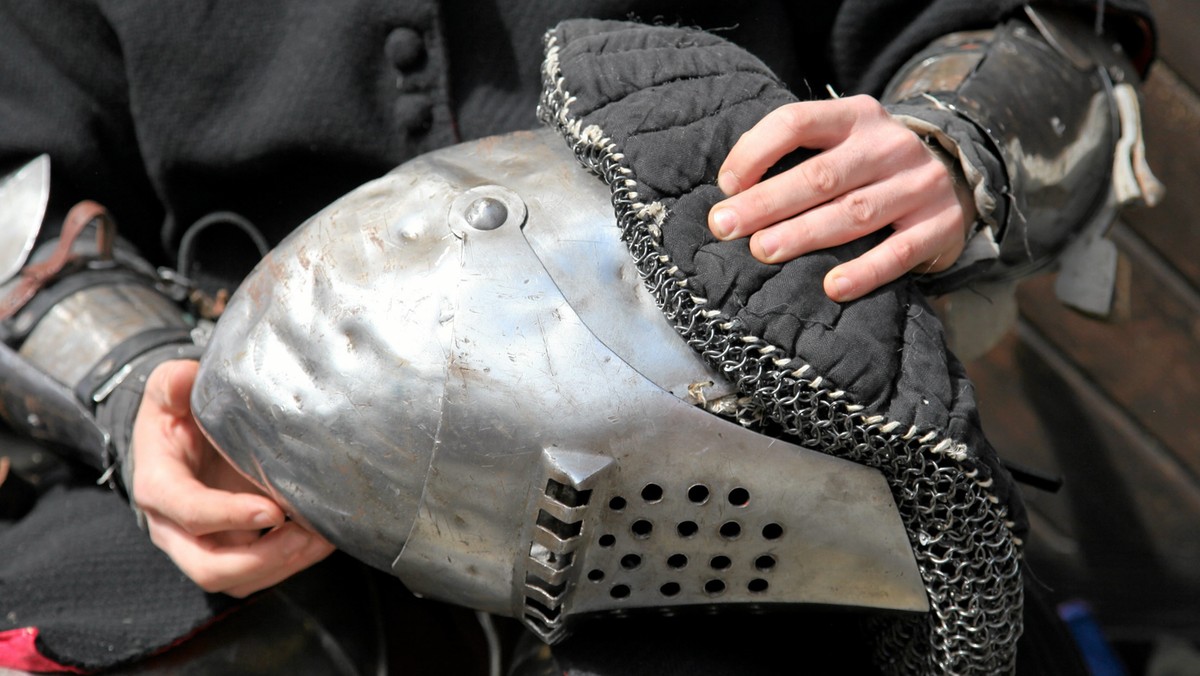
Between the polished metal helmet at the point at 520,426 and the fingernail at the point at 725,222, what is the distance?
0.06 meters

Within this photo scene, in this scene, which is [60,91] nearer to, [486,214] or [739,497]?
[486,214]

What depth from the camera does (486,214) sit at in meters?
0.69

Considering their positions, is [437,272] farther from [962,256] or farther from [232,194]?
[232,194]

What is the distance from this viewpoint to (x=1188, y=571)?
4.99 feet

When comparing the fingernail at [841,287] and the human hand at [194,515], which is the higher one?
the fingernail at [841,287]

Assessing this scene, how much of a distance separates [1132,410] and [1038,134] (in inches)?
30.1

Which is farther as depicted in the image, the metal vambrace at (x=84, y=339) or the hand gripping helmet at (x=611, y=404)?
the metal vambrace at (x=84, y=339)

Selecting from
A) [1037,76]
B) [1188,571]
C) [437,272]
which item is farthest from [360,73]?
[1188,571]

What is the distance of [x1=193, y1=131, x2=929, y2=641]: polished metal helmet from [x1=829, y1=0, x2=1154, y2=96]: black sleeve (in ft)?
1.67

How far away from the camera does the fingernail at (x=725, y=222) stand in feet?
2.17

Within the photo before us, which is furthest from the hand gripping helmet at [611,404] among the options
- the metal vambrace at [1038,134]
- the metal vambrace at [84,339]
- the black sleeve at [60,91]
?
the black sleeve at [60,91]

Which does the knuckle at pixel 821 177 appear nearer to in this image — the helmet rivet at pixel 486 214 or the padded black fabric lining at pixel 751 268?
the padded black fabric lining at pixel 751 268

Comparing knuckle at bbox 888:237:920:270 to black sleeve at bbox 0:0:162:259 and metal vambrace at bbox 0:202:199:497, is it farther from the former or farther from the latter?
black sleeve at bbox 0:0:162:259

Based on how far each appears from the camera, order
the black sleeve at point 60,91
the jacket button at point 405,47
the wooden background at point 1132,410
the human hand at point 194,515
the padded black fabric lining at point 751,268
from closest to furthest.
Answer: the padded black fabric lining at point 751,268
the human hand at point 194,515
the jacket button at point 405,47
the black sleeve at point 60,91
the wooden background at point 1132,410
